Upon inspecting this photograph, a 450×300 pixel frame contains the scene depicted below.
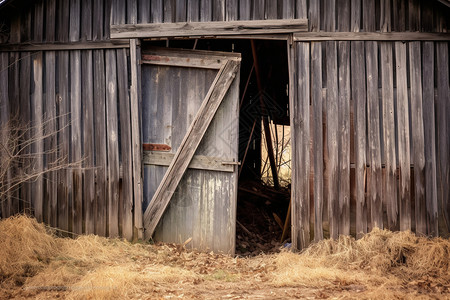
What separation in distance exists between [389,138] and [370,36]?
152 centimetres

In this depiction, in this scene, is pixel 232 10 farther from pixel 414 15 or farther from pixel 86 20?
pixel 414 15

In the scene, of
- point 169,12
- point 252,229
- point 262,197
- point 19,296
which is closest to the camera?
point 19,296

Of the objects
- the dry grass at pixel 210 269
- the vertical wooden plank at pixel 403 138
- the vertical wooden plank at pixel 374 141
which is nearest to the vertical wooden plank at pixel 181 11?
the vertical wooden plank at pixel 374 141

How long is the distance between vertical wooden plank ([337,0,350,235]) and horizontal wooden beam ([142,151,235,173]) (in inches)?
67.6

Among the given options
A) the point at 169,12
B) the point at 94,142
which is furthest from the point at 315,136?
the point at 94,142

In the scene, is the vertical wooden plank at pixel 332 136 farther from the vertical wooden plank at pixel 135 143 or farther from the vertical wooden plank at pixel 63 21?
the vertical wooden plank at pixel 63 21

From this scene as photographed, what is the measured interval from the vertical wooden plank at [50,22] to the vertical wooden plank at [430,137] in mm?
5819

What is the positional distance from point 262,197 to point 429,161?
4.45 meters

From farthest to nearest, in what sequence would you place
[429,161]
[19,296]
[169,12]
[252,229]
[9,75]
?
[252,229], [9,75], [169,12], [429,161], [19,296]

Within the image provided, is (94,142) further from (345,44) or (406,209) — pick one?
(406,209)

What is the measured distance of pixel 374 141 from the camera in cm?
701

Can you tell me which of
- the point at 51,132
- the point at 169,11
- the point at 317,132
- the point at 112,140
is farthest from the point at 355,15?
the point at 51,132

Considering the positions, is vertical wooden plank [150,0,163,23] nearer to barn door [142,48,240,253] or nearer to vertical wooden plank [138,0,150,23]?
vertical wooden plank [138,0,150,23]

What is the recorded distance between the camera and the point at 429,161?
6.95 metres
